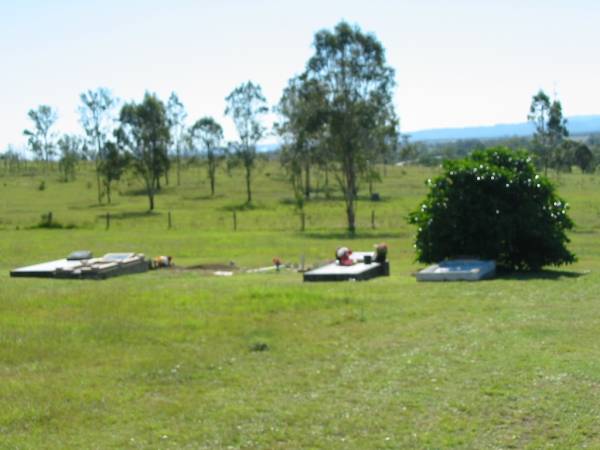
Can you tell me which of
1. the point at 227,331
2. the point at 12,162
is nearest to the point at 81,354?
the point at 227,331

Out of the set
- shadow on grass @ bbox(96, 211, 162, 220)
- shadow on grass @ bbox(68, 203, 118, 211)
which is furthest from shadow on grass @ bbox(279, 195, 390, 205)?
shadow on grass @ bbox(68, 203, 118, 211)

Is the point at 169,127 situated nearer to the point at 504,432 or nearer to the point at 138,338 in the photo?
the point at 138,338

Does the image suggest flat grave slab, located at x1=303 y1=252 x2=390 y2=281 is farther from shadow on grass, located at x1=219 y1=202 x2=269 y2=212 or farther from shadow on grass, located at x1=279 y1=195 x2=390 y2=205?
shadow on grass, located at x1=279 y1=195 x2=390 y2=205

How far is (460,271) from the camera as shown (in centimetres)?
2045

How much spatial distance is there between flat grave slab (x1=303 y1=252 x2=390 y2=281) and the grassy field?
25.8 inches

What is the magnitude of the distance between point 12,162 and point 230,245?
93706 millimetres

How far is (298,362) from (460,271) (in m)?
9.65

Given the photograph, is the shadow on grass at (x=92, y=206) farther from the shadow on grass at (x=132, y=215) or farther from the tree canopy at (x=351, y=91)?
the tree canopy at (x=351, y=91)

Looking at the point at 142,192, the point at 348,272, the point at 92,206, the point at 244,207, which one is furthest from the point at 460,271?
the point at 142,192

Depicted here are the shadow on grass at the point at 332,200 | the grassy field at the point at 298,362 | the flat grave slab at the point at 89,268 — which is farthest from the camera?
the shadow on grass at the point at 332,200

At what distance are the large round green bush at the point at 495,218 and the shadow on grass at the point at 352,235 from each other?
579 inches

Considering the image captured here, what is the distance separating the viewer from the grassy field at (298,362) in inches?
336

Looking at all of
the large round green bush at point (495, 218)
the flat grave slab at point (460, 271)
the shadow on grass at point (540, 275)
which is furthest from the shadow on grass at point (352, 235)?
the flat grave slab at point (460, 271)

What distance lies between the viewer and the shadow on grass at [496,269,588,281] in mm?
20812
